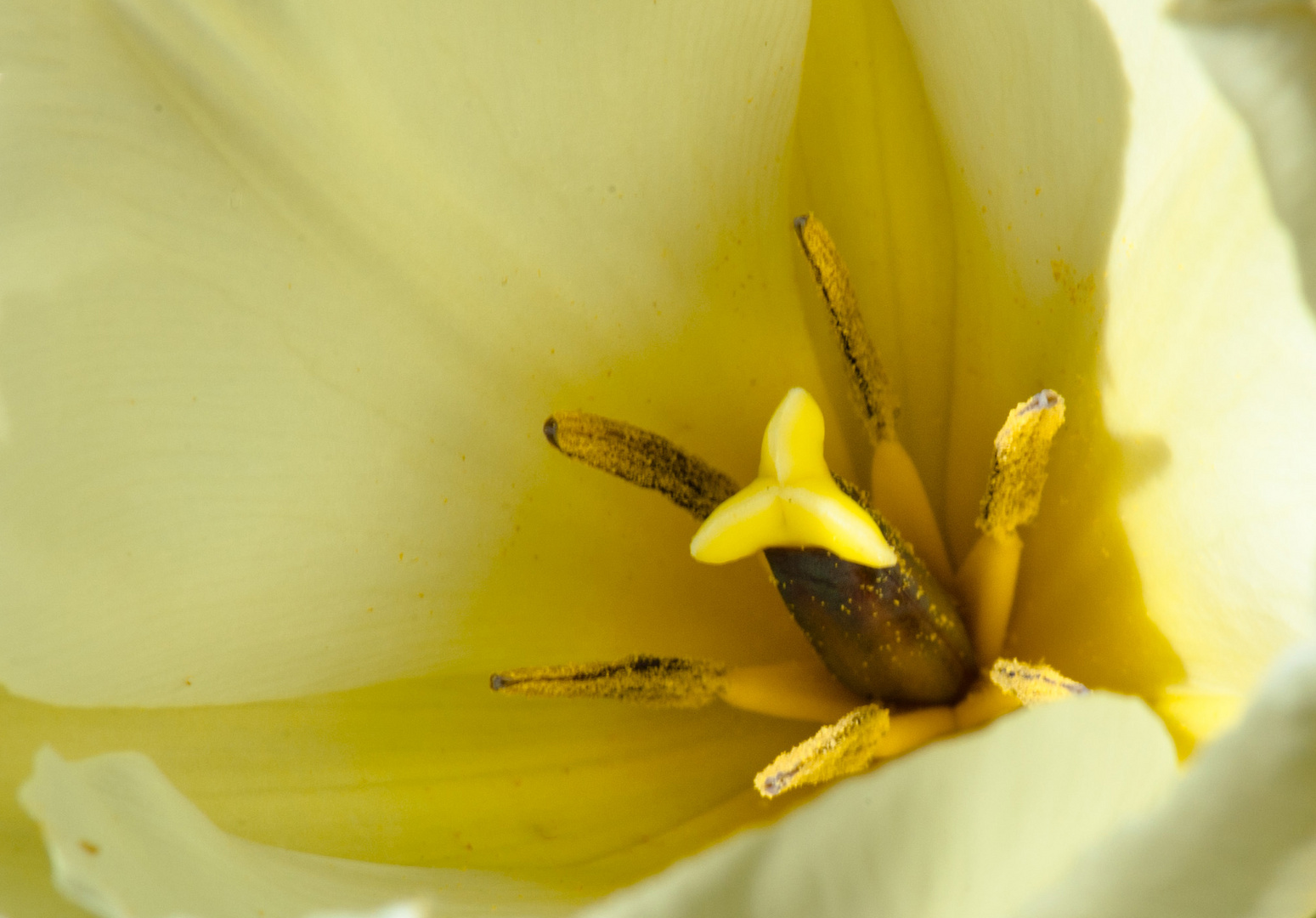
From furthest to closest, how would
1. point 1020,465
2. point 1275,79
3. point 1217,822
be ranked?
point 1020,465 → point 1275,79 → point 1217,822

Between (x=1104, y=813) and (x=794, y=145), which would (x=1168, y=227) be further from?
(x=1104, y=813)

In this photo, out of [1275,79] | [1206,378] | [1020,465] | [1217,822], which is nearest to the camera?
[1217,822]

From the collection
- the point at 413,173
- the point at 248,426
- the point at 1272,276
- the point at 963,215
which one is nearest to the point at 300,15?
the point at 413,173

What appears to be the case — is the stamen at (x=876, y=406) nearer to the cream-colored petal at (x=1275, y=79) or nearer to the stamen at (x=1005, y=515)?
the stamen at (x=1005, y=515)

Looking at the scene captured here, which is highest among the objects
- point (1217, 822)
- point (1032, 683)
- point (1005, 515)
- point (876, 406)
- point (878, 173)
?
point (878, 173)

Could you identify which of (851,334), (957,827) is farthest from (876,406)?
(957,827)

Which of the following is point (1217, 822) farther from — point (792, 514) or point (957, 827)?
point (792, 514)

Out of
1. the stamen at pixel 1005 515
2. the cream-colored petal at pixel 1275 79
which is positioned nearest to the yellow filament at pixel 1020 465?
the stamen at pixel 1005 515

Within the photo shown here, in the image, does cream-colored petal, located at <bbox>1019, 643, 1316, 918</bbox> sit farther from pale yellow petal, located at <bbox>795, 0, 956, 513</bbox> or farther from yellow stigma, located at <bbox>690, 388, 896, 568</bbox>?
pale yellow petal, located at <bbox>795, 0, 956, 513</bbox>
